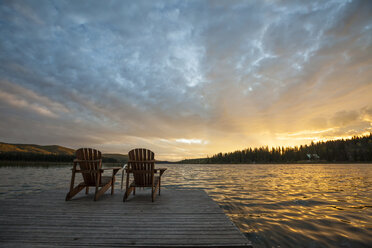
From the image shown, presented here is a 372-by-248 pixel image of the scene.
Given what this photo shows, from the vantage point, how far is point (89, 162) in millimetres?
5098

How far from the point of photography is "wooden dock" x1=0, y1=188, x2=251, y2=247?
8.41 feet

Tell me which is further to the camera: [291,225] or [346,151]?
[346,151]

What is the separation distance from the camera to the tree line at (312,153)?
108062mm

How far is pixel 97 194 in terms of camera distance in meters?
5.00

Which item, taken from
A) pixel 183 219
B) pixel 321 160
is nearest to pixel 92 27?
pixel 183 219

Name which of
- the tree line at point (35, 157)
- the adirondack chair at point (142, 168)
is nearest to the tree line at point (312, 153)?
the tree line at point (35, 157)

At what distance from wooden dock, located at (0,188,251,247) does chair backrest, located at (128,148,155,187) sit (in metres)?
0.75

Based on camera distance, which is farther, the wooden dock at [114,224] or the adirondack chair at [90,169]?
the adirondack chair at [90,169]

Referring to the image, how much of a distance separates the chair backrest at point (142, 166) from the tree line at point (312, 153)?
137 meters

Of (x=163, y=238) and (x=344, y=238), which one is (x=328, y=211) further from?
(x=163, y=238)

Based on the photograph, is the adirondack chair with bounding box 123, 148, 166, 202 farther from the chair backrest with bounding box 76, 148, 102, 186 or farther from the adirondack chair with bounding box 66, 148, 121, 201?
the chair backrest with bounding box 76, 148, 102, 186

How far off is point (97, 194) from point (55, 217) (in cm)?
144

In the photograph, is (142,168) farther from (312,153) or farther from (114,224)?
(312,153)

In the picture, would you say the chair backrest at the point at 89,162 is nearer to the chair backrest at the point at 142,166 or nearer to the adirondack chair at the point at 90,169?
the adirondack chair at the point at 90,169
